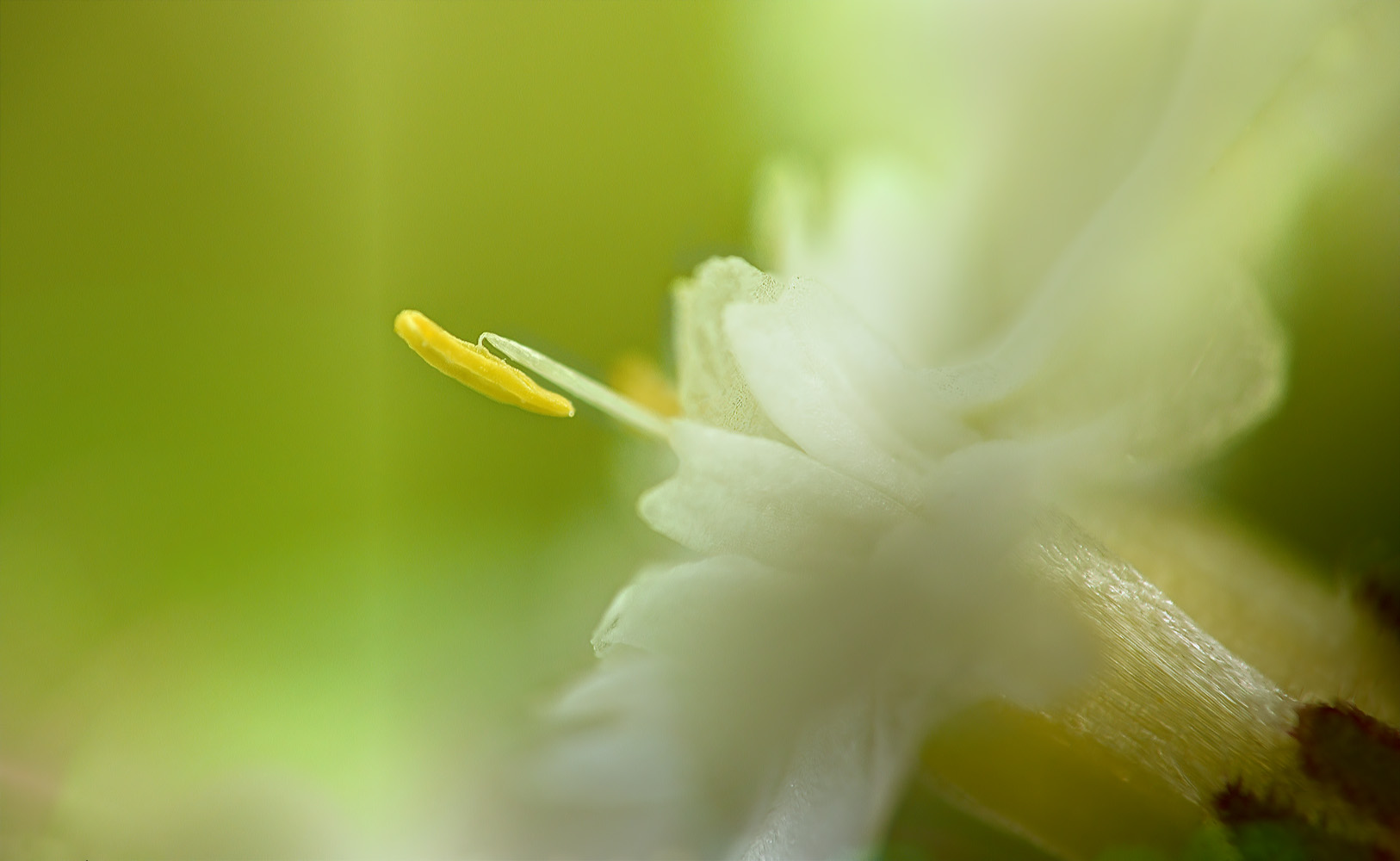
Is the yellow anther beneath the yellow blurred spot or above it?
above

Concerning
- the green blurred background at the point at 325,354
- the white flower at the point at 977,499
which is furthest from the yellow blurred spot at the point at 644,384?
the white flower at the point at 977,499

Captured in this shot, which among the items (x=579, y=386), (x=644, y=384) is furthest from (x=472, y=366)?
(x=644, y=384)

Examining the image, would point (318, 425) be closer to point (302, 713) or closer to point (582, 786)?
point (302, 713)

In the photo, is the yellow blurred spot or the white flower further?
the yellow blurred spot

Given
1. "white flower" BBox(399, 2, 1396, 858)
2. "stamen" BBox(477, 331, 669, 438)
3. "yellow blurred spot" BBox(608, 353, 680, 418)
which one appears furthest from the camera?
"yellow blurred spot" BBox(608, 353, 680, 418)

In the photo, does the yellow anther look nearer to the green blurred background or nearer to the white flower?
the white flower

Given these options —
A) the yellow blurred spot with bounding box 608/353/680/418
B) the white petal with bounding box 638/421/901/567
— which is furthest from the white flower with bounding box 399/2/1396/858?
the yellow blurred spot with bounding box 608/353/680/418

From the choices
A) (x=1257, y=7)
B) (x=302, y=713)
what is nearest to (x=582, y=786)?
(x=302, y=713)

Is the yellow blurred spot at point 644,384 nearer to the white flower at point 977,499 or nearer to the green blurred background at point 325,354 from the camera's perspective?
the green blurred background at point 325,354
